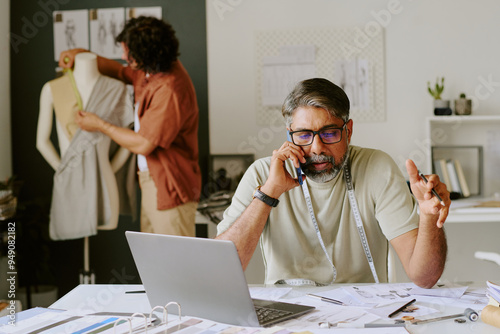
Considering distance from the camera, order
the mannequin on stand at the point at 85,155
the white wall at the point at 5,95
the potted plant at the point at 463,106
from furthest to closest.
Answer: the white wall at the point at 5,95, the potted plant at the point at 463,106, the mannequin on stand at the point at 85,155

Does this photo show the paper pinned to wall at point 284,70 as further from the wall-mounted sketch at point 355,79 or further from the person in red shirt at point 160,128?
the person in red shirt at point 160,128

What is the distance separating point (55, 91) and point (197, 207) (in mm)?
1033

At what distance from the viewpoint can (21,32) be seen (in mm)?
3568

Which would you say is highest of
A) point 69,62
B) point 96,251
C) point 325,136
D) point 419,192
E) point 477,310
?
point 69,62

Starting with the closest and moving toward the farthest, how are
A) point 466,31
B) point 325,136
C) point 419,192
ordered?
point 419,192, point 325,136, point 466,31

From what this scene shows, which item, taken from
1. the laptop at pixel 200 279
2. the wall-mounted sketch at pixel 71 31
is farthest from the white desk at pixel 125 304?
the wall-mounted sketch at pixel 71 31

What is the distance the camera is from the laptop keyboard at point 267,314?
1.25 meters

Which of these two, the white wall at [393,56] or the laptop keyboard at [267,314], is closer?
the laptop keyboard at [267,314]

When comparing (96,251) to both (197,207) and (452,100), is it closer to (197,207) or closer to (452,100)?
(197,207)

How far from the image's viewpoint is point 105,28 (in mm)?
3525

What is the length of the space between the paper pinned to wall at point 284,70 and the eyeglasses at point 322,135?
173 cm

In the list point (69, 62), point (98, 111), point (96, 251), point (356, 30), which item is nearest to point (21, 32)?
point (69, 62)

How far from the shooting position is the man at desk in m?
1.73

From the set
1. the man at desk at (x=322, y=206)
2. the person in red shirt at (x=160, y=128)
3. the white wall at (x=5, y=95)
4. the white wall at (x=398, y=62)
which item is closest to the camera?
the man at desk at (x=322, y=206)
